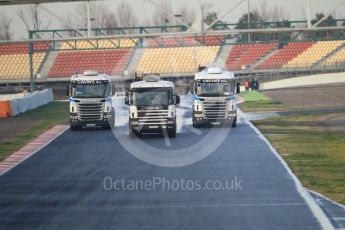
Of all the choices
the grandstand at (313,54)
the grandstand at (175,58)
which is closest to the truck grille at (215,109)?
the grandstand at (175,58)

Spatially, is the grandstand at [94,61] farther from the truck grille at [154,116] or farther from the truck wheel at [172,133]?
the truck grille at [154,116]

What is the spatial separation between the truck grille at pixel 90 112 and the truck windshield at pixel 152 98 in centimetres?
471

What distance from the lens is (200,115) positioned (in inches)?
1558

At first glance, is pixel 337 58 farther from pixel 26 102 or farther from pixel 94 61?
pixel 26 102

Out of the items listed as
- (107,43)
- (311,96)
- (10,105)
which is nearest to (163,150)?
Answer: (10,105)

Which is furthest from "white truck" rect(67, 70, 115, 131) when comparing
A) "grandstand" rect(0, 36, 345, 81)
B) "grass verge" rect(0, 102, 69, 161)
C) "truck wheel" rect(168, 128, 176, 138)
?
"grandstand" rect(0, 36, 345, 81)

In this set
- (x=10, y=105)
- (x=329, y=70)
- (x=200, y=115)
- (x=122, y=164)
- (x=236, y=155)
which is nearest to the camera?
(x=122, y=164)

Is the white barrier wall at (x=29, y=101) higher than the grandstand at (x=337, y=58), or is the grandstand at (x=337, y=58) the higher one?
the grandstand at (x=337, y=58)

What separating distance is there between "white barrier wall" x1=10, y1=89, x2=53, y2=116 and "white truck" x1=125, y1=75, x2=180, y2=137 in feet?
59.9

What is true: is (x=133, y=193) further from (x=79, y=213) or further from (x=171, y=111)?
(x=171, y=111)

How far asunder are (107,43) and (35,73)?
34.5 ft

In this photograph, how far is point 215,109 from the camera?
39.3 meters

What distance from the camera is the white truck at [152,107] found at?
116 ft

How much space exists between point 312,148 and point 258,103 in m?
28.0
